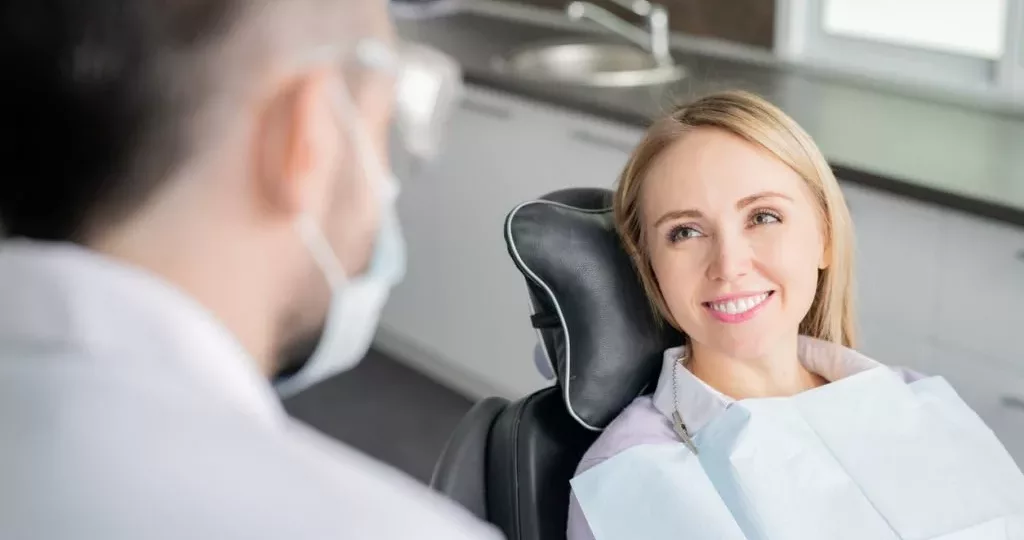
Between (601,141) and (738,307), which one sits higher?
(738,307)

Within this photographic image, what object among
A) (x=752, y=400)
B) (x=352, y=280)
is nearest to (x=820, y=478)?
(x=752, y=400)

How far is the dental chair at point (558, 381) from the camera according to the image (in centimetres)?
138

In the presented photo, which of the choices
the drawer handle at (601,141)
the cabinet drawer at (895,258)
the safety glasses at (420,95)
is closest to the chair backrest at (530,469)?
the safety glasses at (420,95)

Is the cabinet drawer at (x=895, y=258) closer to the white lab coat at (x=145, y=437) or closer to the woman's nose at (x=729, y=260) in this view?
the woman's nose at (x=729, y=260)

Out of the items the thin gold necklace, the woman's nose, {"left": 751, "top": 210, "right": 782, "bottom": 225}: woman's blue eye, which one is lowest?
the thin gold necklace

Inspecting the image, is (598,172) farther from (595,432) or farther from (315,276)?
(315,276)

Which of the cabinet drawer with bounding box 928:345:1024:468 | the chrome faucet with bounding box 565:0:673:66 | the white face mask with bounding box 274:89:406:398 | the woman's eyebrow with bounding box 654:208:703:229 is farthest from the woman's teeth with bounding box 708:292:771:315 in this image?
the chrome faucet with bounding box 565:0:673:66

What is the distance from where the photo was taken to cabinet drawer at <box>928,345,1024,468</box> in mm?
1902

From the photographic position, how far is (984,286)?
188 centimetres

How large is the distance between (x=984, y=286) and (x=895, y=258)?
16 centimetres

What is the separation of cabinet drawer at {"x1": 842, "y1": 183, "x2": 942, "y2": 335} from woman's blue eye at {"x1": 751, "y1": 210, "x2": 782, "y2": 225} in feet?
2.19

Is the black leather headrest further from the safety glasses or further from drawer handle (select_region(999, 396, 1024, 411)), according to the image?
drawer handle (select_region(999, 396, 1024, 411))

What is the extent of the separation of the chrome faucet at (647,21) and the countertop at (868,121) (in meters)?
0.06

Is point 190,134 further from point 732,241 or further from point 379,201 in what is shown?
point 732,241
